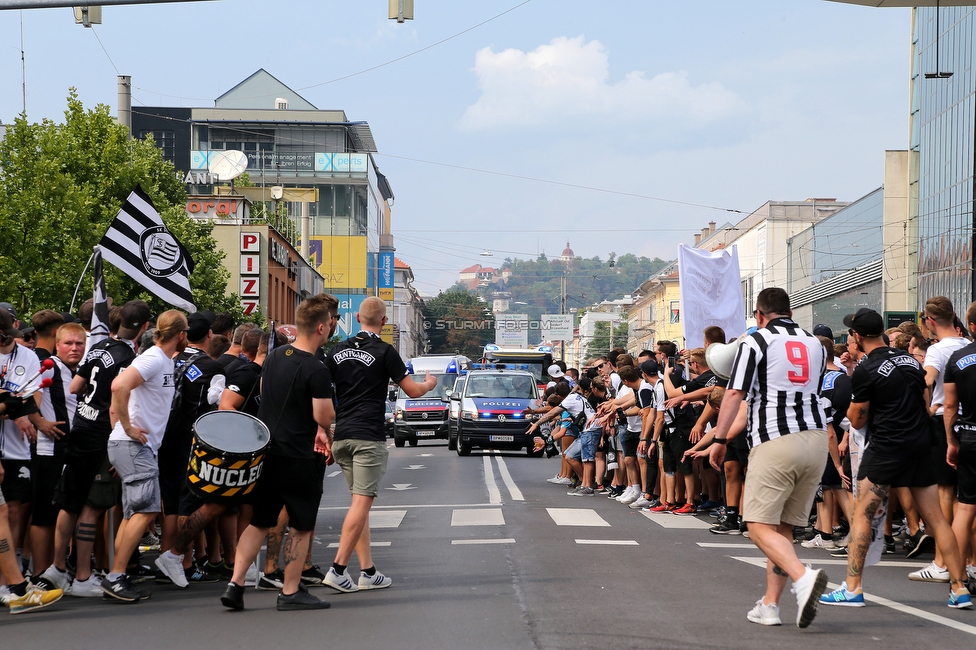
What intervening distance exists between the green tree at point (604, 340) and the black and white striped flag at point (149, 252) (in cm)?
11321

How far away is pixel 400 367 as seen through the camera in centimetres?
855

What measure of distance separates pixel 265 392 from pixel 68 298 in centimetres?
2651

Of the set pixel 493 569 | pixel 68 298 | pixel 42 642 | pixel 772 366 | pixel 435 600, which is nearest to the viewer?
pixel 42 642

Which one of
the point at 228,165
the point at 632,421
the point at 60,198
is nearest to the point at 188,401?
the point at 632,421

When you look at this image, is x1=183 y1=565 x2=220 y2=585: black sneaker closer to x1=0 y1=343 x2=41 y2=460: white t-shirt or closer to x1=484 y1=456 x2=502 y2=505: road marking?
x1=0 y1=343 x2=41 y2=460: white t-shirt

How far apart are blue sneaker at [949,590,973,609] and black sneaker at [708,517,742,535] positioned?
464 centimetres

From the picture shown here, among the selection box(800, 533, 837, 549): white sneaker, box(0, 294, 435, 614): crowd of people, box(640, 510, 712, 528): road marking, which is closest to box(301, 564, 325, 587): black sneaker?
box(0, 294, 435, 614): crowd of people

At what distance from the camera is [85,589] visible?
8.35m

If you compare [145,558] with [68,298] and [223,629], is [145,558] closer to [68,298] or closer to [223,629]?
[223,629]

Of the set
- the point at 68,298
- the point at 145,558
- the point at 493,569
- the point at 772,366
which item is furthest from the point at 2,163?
the point at 772,366

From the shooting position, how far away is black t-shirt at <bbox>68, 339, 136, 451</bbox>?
27.7 ft

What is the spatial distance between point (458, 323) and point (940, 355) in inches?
5068

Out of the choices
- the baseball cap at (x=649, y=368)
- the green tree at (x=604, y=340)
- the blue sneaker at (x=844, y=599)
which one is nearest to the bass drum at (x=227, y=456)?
the blue sneaker at (x=844, y=599)

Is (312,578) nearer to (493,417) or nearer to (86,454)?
(86,454)
